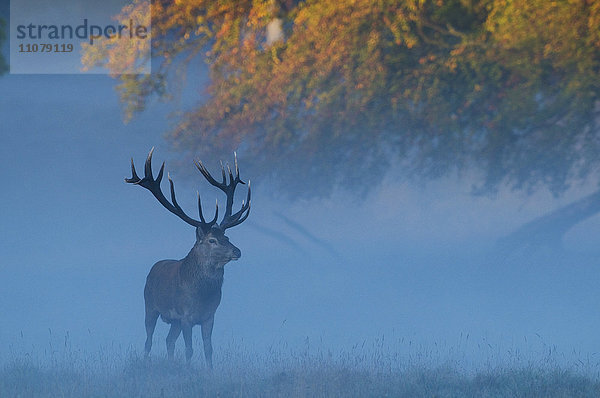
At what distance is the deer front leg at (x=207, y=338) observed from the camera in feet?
30.2

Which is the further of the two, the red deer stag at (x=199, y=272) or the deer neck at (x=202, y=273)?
the deer neck at (x=202, y=273)

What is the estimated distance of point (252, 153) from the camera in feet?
46.3

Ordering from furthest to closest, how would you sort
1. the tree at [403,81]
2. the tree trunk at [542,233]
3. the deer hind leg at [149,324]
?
the tree trunk at [542,233] → the tree at [403,81] → the deer hind leg at [149,324]

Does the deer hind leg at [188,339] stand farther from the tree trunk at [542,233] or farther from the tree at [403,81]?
the tree trunk at [542,233]

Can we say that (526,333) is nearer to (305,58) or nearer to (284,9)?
(305,58)

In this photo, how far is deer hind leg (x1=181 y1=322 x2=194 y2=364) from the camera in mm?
9312

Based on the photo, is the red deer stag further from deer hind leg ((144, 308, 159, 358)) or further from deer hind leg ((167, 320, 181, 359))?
deer hind leg ((144, 308, 159, 358))

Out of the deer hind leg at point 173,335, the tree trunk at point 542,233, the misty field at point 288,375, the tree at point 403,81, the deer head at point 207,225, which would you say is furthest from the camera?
the tree trunk at point 542,233

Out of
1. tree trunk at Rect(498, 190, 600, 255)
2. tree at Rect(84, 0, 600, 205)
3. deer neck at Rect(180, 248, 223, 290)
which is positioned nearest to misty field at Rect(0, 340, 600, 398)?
deer neck at Rect(180, 248, 223, 290)

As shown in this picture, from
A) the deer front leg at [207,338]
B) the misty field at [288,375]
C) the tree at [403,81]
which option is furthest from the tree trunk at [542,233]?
the deer front leg at [207,338]

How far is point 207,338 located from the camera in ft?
30.6

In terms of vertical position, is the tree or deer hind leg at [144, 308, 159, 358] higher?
the tree

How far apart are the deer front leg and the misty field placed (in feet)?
0.47

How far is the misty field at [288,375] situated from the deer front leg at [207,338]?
142 mm
